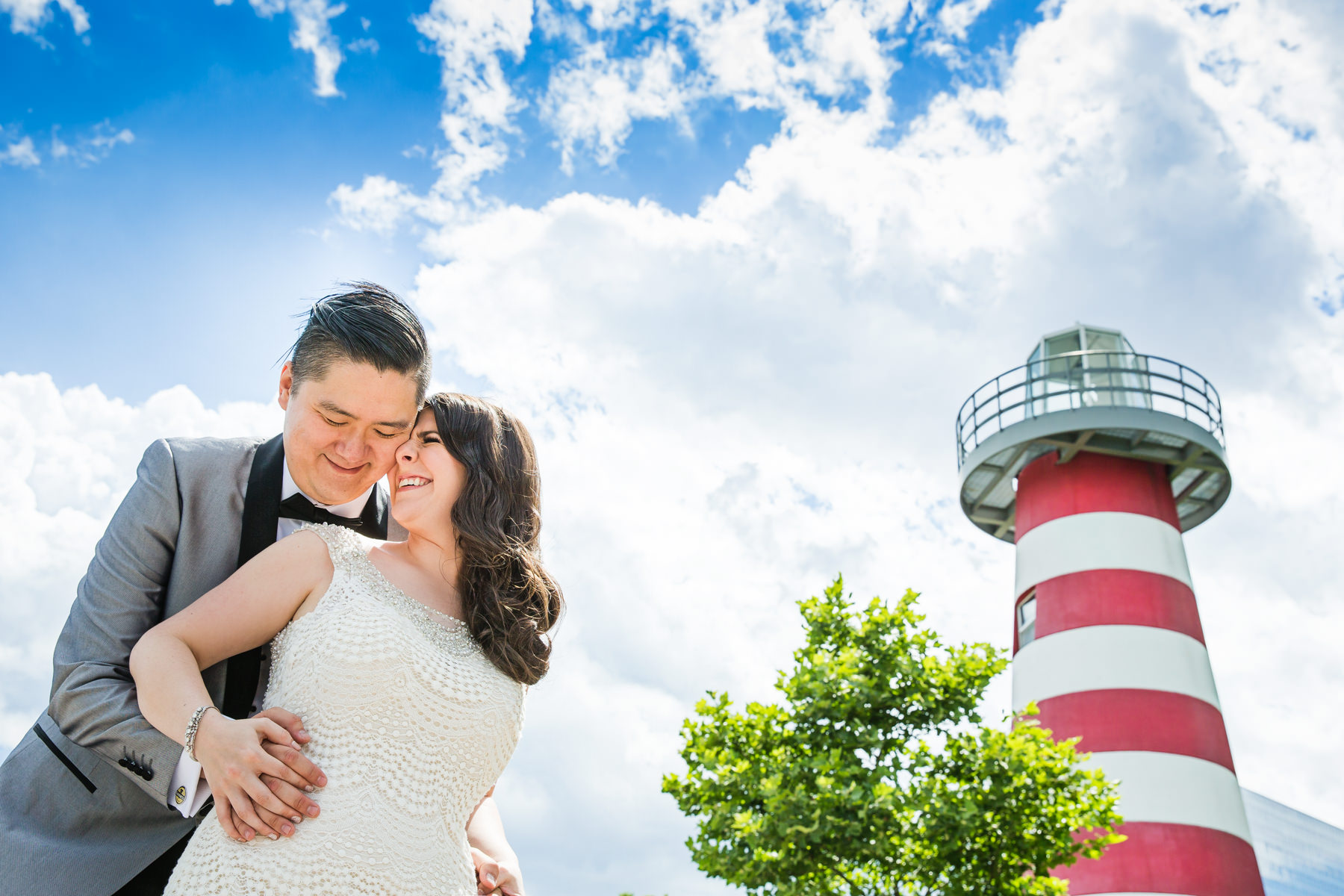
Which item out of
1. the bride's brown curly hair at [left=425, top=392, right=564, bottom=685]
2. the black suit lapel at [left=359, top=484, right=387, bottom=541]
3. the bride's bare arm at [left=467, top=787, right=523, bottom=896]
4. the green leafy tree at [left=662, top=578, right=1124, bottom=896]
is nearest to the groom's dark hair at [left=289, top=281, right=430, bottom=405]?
the bride's brown curly hair at [left=425, top=392, right=564, bottom=685]

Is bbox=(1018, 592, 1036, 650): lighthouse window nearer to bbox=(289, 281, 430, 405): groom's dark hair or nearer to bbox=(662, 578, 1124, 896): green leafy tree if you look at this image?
bbox=(662, 578, 1124, 896): green leafy tree

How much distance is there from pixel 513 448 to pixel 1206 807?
11264 millimetres

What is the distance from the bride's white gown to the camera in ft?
7.11

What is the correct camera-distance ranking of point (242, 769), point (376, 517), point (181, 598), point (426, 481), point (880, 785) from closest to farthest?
point (242, 769)
point (181, 598)
point (426, 481)
point (376, 517)
point (880, 785)

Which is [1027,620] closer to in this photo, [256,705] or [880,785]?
[880,785]

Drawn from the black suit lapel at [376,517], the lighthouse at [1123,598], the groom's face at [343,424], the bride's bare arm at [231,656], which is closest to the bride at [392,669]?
the bride's bare arm at [231,656]

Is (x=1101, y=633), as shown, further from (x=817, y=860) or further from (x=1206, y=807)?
(x=817, y=860)

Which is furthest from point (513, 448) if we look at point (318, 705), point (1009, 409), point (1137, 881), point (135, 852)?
point (1009, 409)

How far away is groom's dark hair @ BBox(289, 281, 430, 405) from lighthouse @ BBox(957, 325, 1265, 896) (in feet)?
34.9

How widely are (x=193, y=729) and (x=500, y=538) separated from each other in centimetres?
97

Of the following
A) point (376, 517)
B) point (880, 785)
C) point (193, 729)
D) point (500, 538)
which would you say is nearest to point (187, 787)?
point (193, 729)

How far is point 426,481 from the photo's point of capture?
285cm

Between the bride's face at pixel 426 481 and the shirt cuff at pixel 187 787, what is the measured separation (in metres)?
0.85

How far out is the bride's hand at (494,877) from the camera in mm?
2596
